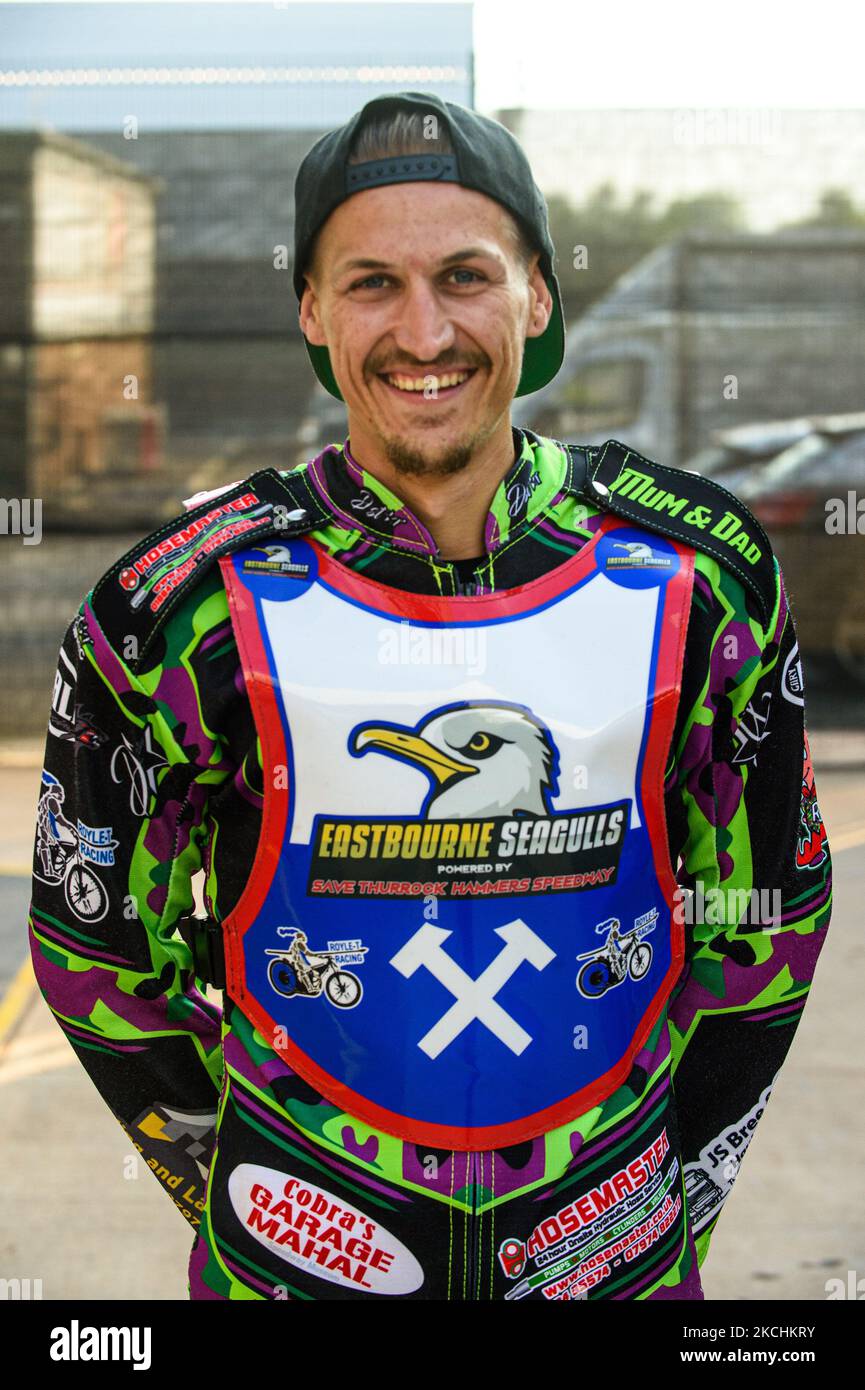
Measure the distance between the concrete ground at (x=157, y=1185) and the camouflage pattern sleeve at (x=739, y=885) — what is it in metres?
1.40

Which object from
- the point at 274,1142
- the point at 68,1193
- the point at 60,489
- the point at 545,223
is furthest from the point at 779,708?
the point at 60,489

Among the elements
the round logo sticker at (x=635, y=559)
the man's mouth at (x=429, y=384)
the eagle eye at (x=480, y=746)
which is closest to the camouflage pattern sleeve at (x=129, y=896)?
the eagle eye at (x=480, y=746)

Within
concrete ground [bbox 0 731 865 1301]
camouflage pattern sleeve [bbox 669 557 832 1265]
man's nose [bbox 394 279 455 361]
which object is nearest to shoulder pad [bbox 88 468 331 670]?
man's nose [bbox 394 279 455 361]

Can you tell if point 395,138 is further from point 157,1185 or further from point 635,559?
point 157,1185

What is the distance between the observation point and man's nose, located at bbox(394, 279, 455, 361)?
5.45 ft

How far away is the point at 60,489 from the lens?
10094mm

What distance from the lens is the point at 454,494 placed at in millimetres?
1748

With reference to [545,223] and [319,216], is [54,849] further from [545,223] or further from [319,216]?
[545,223]

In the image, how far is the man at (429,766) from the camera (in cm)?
167

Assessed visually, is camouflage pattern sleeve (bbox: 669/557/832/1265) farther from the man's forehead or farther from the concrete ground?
the concrete ground

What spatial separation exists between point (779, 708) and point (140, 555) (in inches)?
30.9

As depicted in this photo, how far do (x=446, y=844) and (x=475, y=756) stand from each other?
0.10 meters

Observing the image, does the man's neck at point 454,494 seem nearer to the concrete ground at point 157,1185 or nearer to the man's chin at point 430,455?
the man's chin at point 430,455
